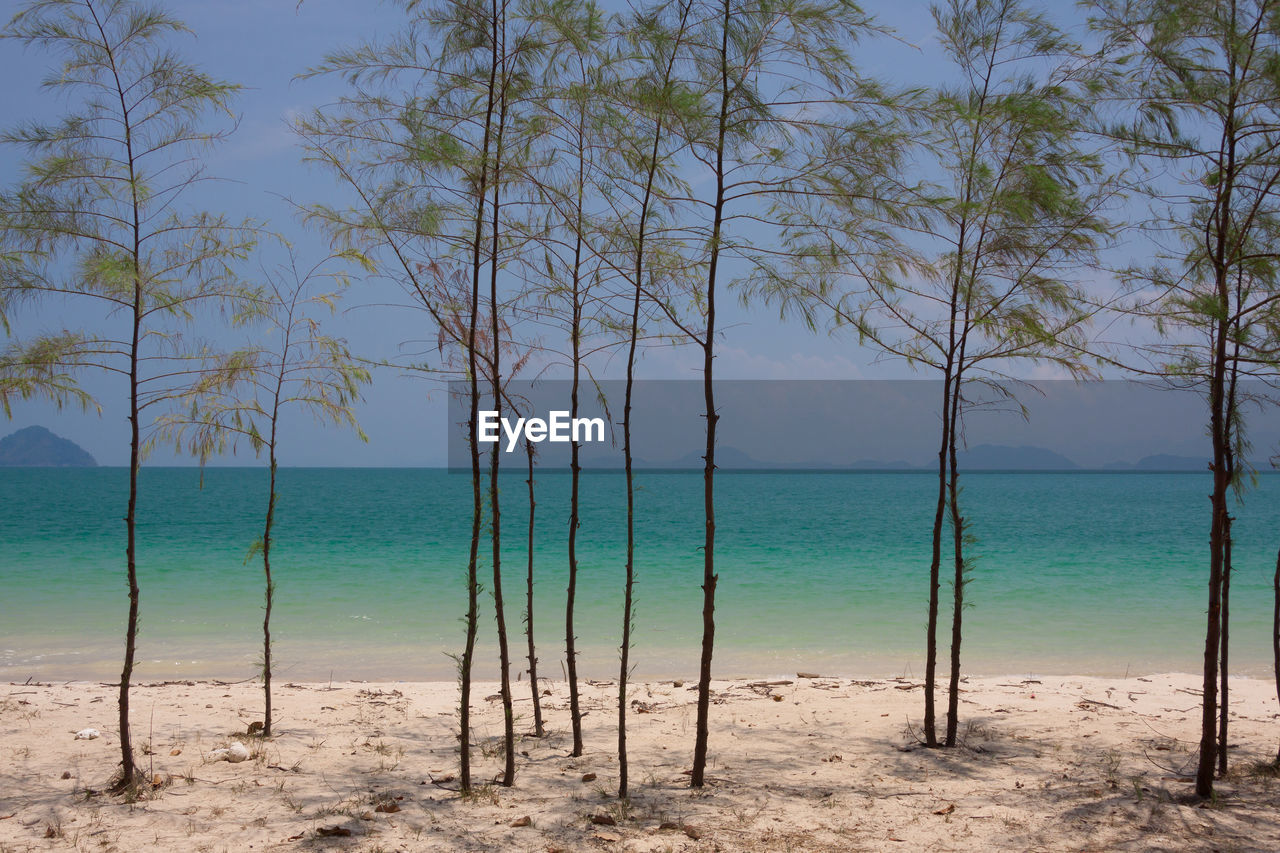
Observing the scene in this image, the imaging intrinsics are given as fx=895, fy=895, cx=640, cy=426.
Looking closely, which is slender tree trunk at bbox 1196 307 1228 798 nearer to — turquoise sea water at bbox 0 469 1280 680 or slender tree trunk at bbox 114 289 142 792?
turquoise sea water at bbox 0 469 1280 680

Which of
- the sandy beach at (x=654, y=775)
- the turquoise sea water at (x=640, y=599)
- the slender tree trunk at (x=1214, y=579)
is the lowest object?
the turquoise sea water at (x=640, y=599)

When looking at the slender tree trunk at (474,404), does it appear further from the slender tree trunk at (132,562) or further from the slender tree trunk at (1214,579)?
the slender tree trunk at (1214,579)

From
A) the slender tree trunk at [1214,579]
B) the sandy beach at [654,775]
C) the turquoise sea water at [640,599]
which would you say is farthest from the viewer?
the turquoise sea water at [640,599]

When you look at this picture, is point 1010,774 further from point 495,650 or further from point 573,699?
point 495,650

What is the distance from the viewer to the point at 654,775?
6.11 metres

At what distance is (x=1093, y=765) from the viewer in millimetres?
6285

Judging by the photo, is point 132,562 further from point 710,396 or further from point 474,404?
point 710,396

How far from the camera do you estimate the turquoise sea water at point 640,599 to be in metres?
11.3

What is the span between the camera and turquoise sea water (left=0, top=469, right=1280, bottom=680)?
11.3m

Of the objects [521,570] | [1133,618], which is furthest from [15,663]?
[1133,618]

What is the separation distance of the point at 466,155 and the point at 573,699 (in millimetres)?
3941

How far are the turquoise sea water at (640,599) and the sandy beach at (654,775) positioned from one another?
239 centimetres

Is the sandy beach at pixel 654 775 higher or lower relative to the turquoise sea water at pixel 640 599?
higher

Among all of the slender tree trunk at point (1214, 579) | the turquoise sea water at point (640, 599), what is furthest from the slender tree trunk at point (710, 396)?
the turquoise sea water at point (640, 599)
